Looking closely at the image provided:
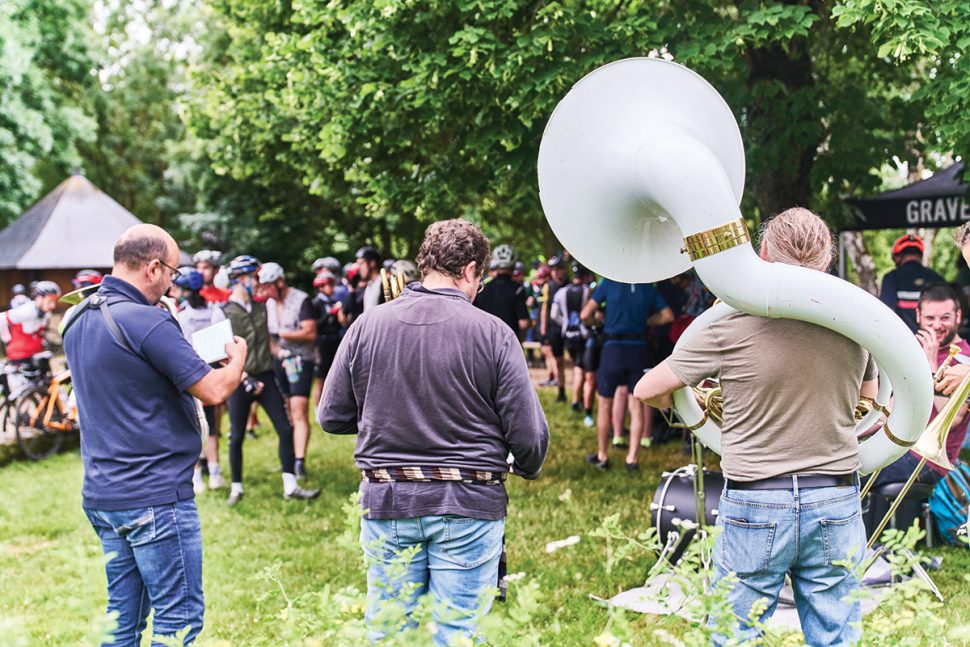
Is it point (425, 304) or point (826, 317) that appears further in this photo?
point (425, 304)

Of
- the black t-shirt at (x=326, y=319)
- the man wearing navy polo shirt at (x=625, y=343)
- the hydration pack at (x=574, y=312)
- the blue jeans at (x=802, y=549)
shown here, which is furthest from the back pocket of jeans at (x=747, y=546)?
the hydration pack at (x=574, y=312)

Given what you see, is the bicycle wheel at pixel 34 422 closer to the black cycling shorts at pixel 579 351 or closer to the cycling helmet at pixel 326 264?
the cycling helmet at pixel 326 264

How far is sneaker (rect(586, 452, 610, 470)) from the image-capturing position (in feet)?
23.4

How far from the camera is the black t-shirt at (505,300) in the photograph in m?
6.82

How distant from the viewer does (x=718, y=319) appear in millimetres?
2568

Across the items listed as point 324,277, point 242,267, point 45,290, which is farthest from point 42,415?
point 242,267

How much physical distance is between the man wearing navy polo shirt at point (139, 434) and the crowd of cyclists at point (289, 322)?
2164 millimetres

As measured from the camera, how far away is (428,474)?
2.61 m

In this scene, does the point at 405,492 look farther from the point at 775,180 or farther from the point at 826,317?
the point at 775,180

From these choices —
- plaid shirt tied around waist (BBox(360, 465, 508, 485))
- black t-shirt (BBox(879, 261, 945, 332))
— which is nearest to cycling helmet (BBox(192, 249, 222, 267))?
plaid shirt tied around waist (BBox(360, 465, 508, 485))

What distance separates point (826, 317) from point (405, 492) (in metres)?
1.36

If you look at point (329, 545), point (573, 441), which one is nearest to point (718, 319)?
point (329, 545)

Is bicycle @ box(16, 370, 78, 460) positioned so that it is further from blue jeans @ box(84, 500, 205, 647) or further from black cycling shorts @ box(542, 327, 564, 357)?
blue jeans @ box(84, 500, 205, 647)

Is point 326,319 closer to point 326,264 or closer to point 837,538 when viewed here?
point 326,264
